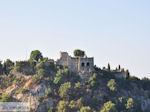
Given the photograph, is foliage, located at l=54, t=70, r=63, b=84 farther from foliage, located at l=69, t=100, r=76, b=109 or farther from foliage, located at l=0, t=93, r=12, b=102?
foliage, located at l=0, t=93, r=12, b=102

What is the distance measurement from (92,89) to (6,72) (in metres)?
21.8

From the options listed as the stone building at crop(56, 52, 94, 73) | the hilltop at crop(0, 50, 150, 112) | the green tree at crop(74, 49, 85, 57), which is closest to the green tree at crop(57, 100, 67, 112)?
the hilltop at crop(0, 50, 150, 112)

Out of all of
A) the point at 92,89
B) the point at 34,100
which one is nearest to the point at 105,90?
the point at 92,89

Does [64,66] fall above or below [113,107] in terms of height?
above

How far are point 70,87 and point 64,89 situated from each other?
1.68 meters

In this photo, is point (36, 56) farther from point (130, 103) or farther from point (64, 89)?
point (130, 103)

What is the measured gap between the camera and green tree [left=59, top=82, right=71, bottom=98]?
529ft

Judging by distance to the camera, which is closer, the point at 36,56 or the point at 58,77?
the point at 58,77

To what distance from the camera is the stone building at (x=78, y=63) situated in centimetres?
16775

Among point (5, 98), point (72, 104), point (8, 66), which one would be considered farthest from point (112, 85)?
point (8, 66)

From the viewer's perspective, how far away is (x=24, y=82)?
168m

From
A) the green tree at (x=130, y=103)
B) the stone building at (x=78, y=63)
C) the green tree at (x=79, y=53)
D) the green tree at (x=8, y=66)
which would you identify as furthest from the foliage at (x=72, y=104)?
the green tree at (x=8, y=66)

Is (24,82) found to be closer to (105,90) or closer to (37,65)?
(37,65)

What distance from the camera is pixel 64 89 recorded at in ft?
531
